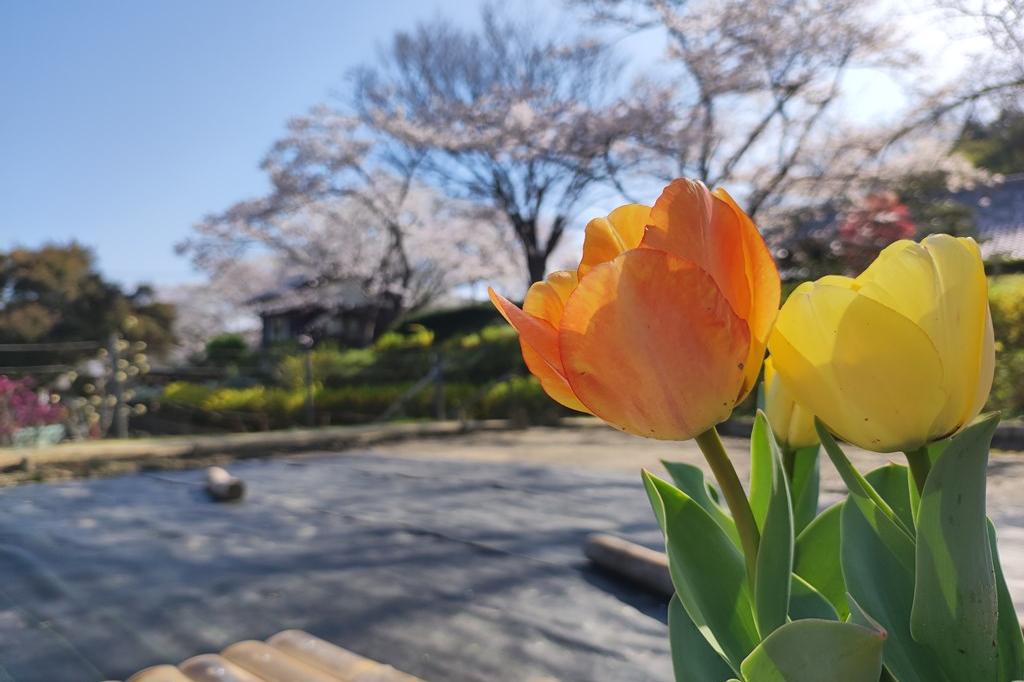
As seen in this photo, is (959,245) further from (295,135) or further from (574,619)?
(295,135)

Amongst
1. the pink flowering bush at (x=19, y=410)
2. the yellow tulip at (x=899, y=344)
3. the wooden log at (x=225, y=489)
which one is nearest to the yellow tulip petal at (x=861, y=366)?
the yellow tulip at (x=899, y=344)

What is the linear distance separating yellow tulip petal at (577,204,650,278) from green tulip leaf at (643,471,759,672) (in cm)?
15

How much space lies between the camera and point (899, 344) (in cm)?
34

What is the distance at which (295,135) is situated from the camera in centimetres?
1652

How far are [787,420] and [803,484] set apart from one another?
75 mm

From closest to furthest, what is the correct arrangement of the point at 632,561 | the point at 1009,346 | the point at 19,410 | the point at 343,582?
the point at 632,561 < the point at 343,582 < the point at 1009,346 < the point at 19,410

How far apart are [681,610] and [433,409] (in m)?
10.1

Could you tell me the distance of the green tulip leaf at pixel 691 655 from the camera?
46cm

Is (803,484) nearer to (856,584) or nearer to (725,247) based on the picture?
(856,584)

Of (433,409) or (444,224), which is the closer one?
(433,409)

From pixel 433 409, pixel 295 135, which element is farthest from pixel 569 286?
pixel 295 135

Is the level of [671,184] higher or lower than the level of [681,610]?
higher

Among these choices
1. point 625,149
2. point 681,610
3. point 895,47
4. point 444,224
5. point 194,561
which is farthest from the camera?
point 444,224

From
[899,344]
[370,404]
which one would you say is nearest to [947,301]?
[899,344]
